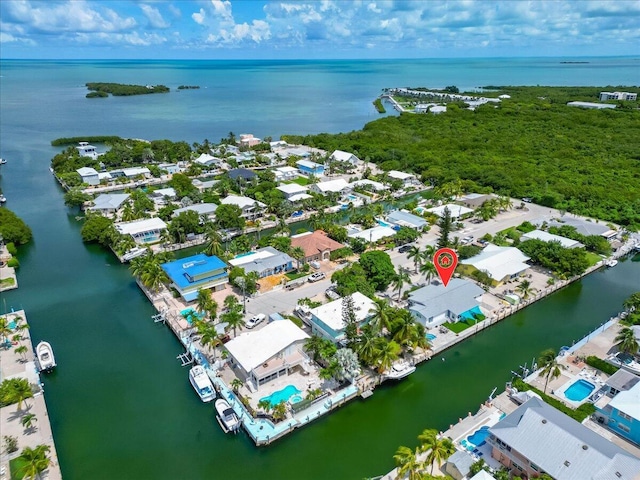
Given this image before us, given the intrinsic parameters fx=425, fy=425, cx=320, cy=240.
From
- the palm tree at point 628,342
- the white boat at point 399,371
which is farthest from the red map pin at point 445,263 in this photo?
the palm tree at point 628,342

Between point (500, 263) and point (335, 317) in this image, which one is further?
point (500, 263)

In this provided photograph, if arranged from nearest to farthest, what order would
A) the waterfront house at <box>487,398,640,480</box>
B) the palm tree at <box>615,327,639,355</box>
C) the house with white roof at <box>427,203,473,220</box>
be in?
1. the waterfront house at <box>487,398,640,480</box>
2. the palm tree at <box>615,327,639,355</box>
3. the house with white roof at <box>427,203,473,220</box>

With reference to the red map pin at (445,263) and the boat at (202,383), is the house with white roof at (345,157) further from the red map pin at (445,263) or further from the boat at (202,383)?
the boat at (202,383)

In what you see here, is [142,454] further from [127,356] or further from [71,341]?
[71,341]

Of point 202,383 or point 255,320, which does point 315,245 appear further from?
point 202,383

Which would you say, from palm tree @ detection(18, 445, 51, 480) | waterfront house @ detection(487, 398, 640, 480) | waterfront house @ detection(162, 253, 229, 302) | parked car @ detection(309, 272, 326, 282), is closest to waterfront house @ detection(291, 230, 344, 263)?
parked car @ detection(309, 272, 326, 282)

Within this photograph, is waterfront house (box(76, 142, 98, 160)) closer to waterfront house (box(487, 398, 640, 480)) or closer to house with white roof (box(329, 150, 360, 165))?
house with white roof (box(329, 150, 360, 165))

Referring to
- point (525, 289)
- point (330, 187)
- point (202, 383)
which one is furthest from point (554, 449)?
point (330, 187)
